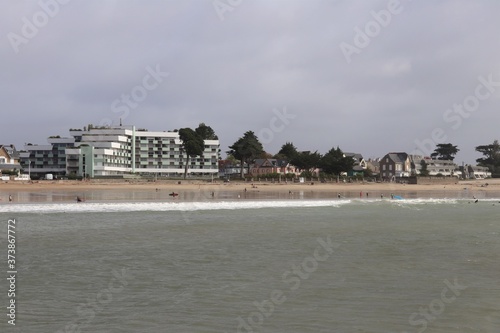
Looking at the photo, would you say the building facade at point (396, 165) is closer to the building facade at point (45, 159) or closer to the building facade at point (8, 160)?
the building facade at point (45, 159)

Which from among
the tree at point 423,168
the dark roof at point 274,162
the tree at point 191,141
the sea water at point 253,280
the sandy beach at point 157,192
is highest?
the tree at point 191,141

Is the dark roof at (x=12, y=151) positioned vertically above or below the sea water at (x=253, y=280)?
above

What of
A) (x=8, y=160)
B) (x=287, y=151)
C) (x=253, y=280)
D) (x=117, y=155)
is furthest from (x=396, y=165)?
(x=253, y=280)

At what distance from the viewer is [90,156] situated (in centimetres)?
11706

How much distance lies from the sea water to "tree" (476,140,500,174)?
168207 millimetres

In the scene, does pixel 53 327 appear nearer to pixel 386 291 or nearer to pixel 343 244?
pixel 386 291

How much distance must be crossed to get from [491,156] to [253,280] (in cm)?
18805

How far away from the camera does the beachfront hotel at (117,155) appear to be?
4636 inches

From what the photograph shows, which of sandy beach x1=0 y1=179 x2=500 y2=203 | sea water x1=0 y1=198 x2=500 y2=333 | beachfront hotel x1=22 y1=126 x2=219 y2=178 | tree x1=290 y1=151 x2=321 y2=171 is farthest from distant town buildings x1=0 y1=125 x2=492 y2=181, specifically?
sea water x1=0 y1=198 x2=500 y2=333

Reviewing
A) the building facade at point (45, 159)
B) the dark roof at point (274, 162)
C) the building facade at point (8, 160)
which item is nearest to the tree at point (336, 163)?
the dark roof at point (274, 162)

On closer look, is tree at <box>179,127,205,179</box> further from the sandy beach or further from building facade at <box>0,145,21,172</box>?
building facade at <box>0,145,21,172</box>

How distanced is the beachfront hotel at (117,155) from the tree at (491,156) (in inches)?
4245

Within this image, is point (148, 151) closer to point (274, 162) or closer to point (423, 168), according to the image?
point (274, 162)

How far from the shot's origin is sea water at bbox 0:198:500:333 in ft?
32.9
